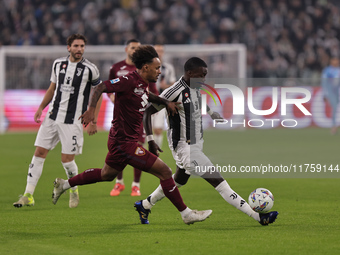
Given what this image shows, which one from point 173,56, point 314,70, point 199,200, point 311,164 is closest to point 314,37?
point 314,70

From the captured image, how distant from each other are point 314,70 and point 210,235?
63.2 ft

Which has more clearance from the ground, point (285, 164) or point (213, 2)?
point (213, 2)

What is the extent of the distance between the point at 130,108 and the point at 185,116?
66 centimetres

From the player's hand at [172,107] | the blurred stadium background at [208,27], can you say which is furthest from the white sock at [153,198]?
the blurred stadium background at [208,27]

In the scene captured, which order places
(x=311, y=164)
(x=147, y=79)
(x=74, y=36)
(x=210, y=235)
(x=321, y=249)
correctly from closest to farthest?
(x=321, y=249)
(x=210, y=235)
(x=147, y=79)
(x=74, y=36)
(x=311, y=164)

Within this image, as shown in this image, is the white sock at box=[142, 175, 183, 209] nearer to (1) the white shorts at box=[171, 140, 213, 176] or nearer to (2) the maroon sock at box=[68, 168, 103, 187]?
(1) the white shorts at box=[171, 140, 213, 176]

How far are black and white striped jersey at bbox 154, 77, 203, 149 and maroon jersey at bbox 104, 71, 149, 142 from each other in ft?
0.97

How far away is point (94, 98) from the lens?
21.2ft

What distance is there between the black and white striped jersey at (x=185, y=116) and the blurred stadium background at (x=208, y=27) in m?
15.8

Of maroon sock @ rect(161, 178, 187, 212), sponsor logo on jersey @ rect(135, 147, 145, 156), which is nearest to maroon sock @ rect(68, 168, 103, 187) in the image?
sponsor logo on jersey @ rect(135, 147, 145, 156)

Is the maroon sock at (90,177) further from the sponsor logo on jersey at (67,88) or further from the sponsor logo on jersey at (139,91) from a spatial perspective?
the sponsor logo on jersey at (67,88)

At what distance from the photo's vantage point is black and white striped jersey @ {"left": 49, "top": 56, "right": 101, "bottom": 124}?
27.6 ft

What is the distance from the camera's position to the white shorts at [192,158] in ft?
22.5

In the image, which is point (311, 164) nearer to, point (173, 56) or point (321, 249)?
point (321, 249)
